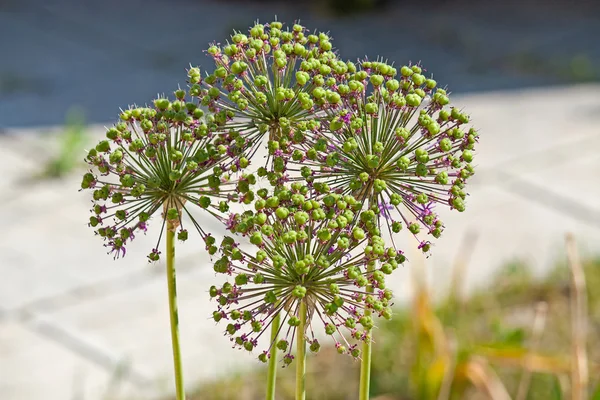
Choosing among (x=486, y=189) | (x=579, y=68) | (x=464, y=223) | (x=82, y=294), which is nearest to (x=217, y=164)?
(x=82, y=294)

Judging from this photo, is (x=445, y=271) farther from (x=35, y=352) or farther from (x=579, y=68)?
(x=579, y=68)

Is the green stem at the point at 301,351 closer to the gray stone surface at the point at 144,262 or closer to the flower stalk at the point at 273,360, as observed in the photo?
the flower stalk at the point at 273,360

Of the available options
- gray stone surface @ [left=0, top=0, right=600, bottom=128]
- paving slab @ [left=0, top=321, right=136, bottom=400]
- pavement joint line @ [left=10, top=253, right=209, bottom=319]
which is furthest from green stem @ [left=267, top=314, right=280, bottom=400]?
gray stone surface @ [left=0, top=0, right=600, bottom=128]

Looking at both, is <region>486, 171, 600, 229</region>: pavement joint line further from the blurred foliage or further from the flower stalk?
the flower stalk

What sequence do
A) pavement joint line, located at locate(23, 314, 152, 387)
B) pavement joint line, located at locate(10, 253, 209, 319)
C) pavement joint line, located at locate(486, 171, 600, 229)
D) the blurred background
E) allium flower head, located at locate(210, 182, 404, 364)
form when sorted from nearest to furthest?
allium flower head, located at locate(210, 182, 404, 364)
the blurred background
pavement joint line, located at locate(23, 314, 152, 387)
pavement joint line, located at locate(10, 253, 209, 319)
pavement joint line, located at locate(486, 171, 600, 229)

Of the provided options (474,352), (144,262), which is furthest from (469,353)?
(144,262)

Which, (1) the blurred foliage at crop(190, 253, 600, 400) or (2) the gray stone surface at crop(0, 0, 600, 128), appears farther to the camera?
(2) the gray stone surface at crop(0, 0, 600, 128)
